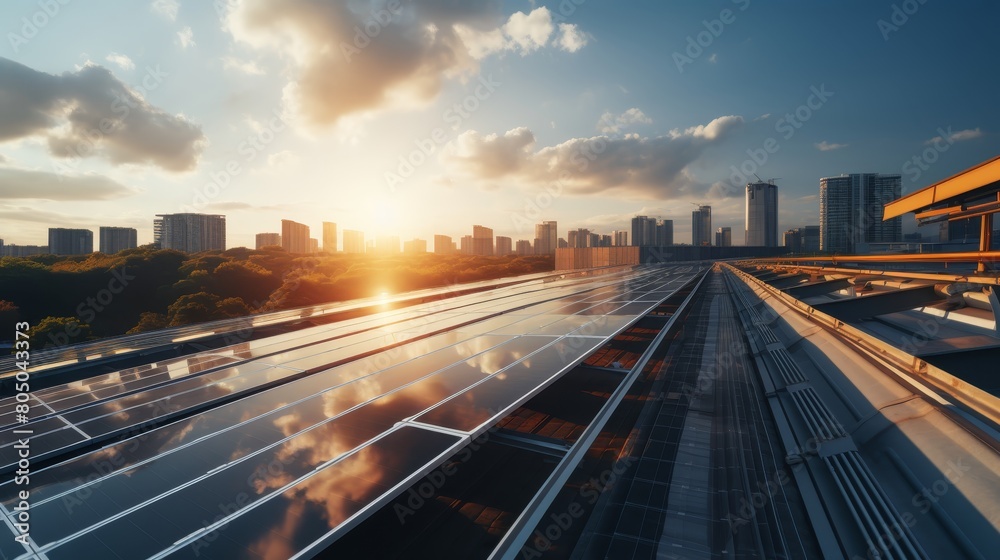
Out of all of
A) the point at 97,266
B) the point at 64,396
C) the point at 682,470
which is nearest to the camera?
the point at 682,470

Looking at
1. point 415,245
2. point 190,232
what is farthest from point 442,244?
point 190,232

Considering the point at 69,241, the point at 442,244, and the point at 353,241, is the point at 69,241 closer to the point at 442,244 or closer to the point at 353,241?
the point at 353,241

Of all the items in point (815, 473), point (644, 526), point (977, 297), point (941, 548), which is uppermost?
point (977, 297)

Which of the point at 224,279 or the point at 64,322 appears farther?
the point at 224,279

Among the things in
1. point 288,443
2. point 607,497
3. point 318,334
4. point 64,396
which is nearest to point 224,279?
point 318,334

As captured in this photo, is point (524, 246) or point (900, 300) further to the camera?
point (524, 246)

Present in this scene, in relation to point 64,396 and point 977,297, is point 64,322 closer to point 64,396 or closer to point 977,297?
point 64,396
